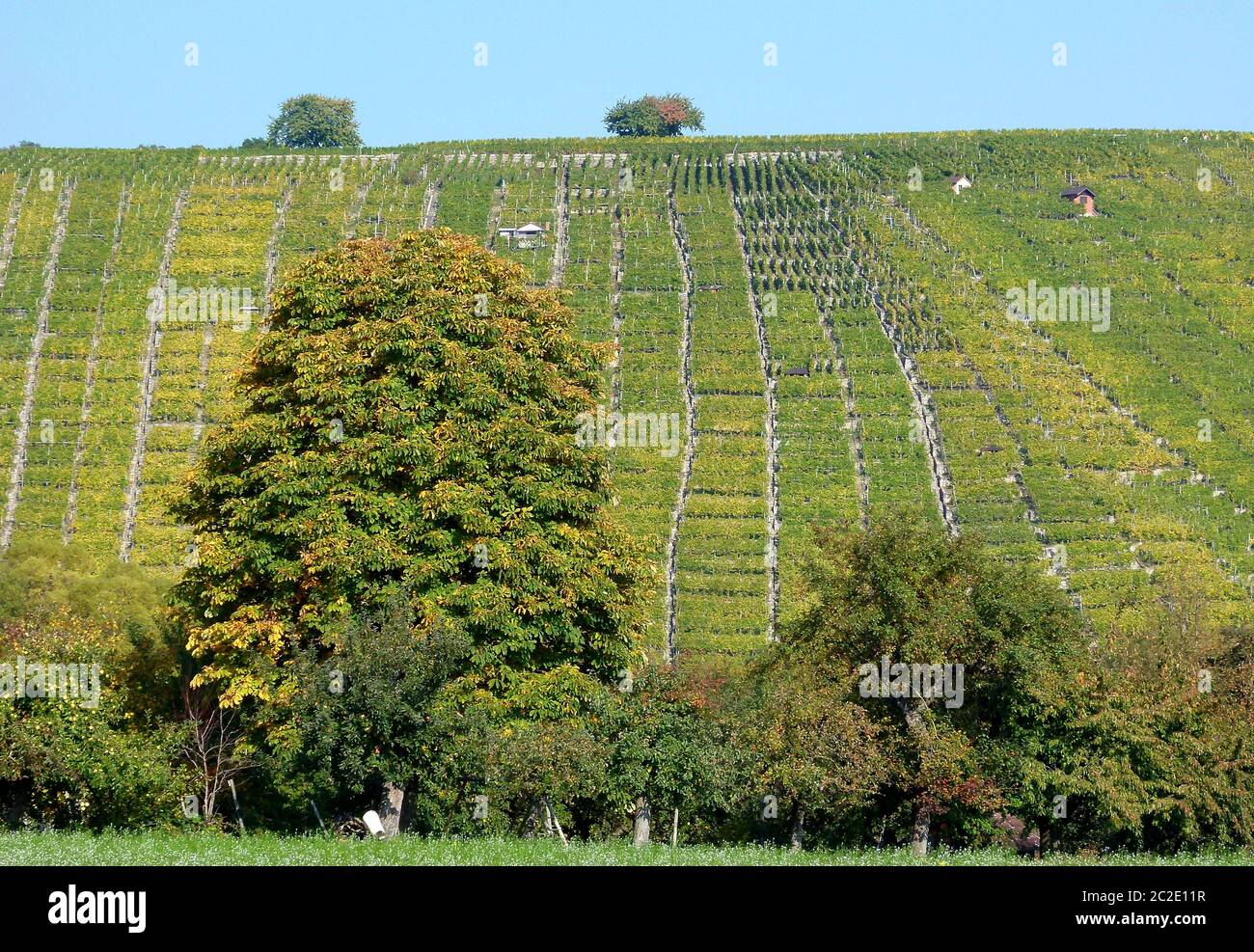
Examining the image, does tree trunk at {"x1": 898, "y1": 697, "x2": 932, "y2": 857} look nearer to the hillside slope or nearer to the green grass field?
the green grass field

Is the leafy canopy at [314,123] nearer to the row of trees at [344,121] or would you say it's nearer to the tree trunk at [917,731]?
the row of trees at [344,121]

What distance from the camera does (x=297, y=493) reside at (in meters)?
37.9

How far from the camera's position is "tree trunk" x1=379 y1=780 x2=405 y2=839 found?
34.6 meters

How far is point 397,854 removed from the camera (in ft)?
82.1

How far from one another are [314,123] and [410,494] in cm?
15268

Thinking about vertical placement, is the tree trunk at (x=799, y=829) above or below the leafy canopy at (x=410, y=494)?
below

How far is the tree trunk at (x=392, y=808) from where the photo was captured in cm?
3456

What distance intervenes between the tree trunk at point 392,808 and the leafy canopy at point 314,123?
15233 cm

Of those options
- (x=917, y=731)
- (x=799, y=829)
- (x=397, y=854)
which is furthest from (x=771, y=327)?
(x=397, y=854)

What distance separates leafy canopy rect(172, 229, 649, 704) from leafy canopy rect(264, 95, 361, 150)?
470ft

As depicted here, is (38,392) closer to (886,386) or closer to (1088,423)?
(886,386)

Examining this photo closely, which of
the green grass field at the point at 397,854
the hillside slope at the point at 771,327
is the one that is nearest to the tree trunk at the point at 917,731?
the green grass field at the point at 397,854

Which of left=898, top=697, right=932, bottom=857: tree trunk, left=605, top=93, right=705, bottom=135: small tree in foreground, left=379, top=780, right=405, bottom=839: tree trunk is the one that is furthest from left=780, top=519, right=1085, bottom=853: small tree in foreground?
left=605, top=93, right=705, bottom=135: small tree in foreground

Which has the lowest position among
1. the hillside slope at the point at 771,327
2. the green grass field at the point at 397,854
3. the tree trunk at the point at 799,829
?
the tree trunk at the point at 799,829
